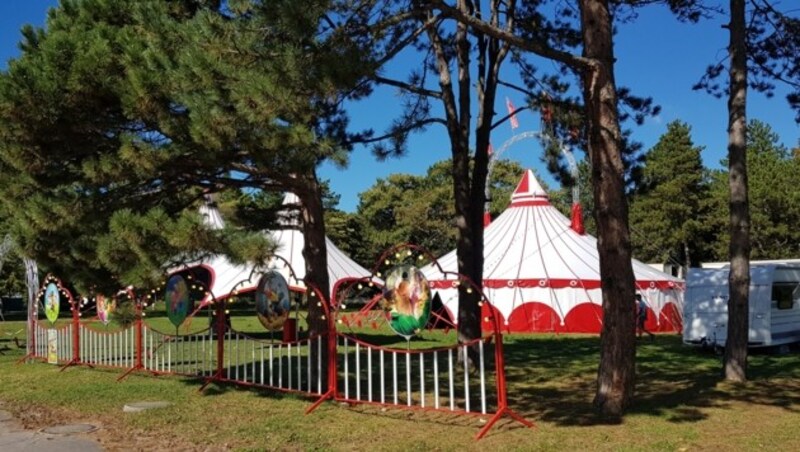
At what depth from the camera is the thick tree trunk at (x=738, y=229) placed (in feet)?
36.7

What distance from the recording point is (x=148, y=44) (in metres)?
8.16

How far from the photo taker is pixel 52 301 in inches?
607

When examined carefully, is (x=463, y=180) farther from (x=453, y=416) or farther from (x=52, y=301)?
(x=52, y=301)

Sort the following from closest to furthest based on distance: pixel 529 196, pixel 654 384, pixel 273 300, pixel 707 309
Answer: pixel 273 300
pixel 654 384
pixel 707 309
pixel 529 196

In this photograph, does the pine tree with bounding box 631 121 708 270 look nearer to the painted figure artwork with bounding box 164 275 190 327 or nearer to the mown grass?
the mown grass

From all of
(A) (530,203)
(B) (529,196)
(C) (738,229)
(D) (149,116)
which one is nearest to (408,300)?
(D) (149,116)

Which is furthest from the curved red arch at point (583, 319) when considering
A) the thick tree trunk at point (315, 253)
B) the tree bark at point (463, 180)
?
the thick tree trunk at point (315, 253)

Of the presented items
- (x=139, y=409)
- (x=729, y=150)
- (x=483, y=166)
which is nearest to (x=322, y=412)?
(x=139, y=409)

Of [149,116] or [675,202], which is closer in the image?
[149,116]

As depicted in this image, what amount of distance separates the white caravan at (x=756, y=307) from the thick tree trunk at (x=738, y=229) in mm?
6045

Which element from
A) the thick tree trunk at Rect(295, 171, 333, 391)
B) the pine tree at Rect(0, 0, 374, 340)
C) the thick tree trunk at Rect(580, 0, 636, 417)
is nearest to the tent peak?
A: the thick tree trunk at Rect(295, 171, 333, 391)

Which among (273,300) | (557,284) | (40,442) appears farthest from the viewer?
(557,284)

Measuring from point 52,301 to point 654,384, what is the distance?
11.8 m

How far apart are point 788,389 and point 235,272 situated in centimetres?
2059
